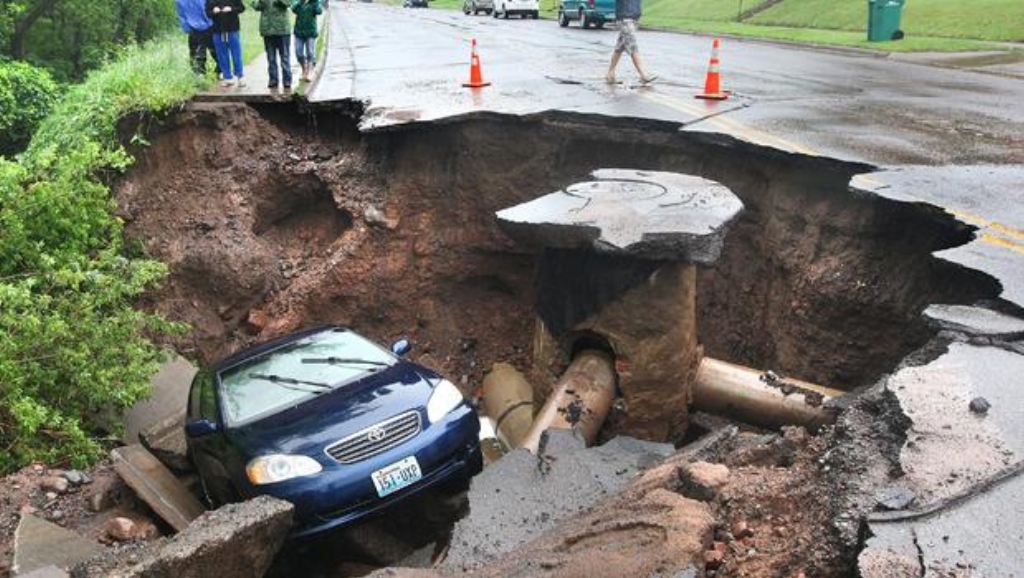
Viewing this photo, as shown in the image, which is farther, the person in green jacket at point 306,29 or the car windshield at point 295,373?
the person in green jacket at point 306,29

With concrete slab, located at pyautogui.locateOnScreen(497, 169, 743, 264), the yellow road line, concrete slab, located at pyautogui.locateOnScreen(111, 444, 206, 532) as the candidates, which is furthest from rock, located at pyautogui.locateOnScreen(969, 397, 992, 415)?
concrete slab, located at pyautogui.locateOnScreen(111, 444, 206, 532)

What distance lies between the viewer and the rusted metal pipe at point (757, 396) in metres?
7.20

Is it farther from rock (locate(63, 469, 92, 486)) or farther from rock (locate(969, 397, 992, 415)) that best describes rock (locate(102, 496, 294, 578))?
rock (locate(969, 397, 992, 415))

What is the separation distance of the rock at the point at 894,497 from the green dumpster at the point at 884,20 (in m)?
22.6

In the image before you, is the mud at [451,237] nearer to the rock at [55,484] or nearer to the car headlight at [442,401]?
the car headlight at [442,401]

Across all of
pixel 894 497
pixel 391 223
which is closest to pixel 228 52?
pixel 391 223

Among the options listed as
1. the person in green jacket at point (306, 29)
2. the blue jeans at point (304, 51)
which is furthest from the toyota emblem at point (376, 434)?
the blue jeans at point (304, 51)

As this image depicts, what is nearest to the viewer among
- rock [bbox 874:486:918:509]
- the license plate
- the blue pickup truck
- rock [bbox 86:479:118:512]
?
rock [bbox 874:486:918:509]

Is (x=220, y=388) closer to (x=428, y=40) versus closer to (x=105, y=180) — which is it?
(x=105, y=180)

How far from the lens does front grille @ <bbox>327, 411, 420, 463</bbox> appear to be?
6.22 meters

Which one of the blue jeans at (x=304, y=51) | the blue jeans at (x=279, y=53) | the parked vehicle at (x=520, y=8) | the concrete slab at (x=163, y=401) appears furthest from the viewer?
the parked vehicle at (x=520, y=8)

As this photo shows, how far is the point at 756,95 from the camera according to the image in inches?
Result: 506

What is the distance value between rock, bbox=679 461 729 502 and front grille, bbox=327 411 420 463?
95.7 inches

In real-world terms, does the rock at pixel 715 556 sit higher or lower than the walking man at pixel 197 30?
lower
